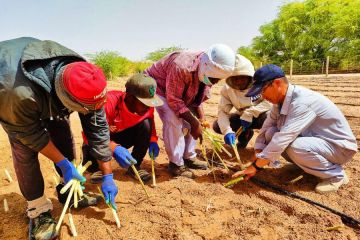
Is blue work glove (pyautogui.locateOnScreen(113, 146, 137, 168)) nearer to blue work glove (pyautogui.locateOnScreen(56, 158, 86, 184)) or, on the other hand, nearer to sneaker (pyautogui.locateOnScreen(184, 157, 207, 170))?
blue work glove (pyautogui.locateOnScreen(56, 158, 86, 184))

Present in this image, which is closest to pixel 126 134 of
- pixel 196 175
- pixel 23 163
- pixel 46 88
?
pixel 196 175

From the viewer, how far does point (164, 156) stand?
3.62m

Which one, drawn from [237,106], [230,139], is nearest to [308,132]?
[230,139]

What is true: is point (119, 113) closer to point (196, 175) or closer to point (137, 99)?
point (137, 99)

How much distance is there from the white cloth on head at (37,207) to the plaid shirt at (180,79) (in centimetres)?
128

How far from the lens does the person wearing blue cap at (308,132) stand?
2.35 meters

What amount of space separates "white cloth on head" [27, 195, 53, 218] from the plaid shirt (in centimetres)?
128

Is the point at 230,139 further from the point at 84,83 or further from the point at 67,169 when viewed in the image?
the point at 84,83

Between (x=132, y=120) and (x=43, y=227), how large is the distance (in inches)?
44.0

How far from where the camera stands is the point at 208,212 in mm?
2273

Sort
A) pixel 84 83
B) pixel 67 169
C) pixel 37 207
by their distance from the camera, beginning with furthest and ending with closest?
pixel 37 207
pixel 67 169
pixel 84 83

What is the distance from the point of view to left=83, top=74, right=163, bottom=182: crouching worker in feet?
8.16

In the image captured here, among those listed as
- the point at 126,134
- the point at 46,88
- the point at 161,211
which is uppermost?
the point at 46,88

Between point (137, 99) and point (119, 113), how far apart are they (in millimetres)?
218
